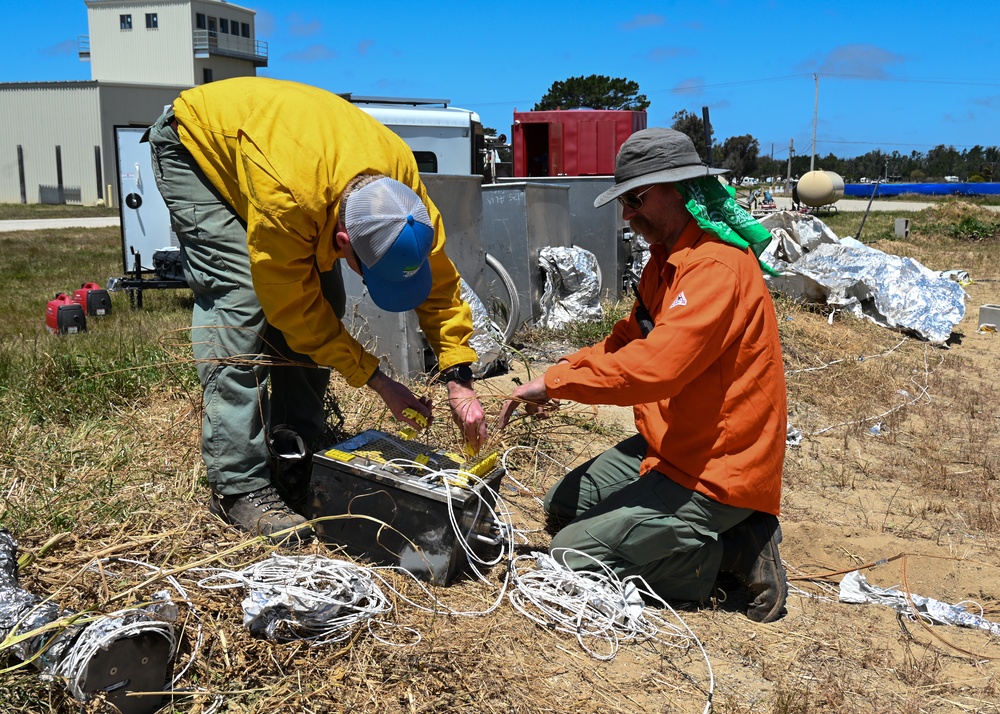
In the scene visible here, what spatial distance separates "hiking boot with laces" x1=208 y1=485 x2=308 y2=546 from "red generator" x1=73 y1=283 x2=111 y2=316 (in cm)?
493

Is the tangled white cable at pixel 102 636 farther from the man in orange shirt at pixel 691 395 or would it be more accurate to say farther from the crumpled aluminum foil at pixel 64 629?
the man in orange shirt at pixel 691 395

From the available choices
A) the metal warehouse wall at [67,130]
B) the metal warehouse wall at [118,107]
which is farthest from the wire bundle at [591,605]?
the metal warehouse wall at [67,130]

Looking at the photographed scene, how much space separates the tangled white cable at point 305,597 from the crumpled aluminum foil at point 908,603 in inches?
67.0

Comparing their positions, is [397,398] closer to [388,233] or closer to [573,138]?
[388,233]

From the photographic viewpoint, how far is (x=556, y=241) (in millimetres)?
7203

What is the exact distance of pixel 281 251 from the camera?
→ 251cm

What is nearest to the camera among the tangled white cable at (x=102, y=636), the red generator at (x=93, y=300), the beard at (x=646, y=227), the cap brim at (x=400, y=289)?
the tangled white cable at (x=102, y=636)

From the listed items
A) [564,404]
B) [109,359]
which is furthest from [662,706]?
[109,359]

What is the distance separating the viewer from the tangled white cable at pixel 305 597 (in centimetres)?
227

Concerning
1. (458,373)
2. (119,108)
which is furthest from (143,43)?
(458,373)

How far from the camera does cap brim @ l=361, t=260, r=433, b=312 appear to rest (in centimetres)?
251

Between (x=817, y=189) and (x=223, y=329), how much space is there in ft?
61.1

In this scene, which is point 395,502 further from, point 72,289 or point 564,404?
point 72,289

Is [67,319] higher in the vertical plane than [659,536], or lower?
higher
